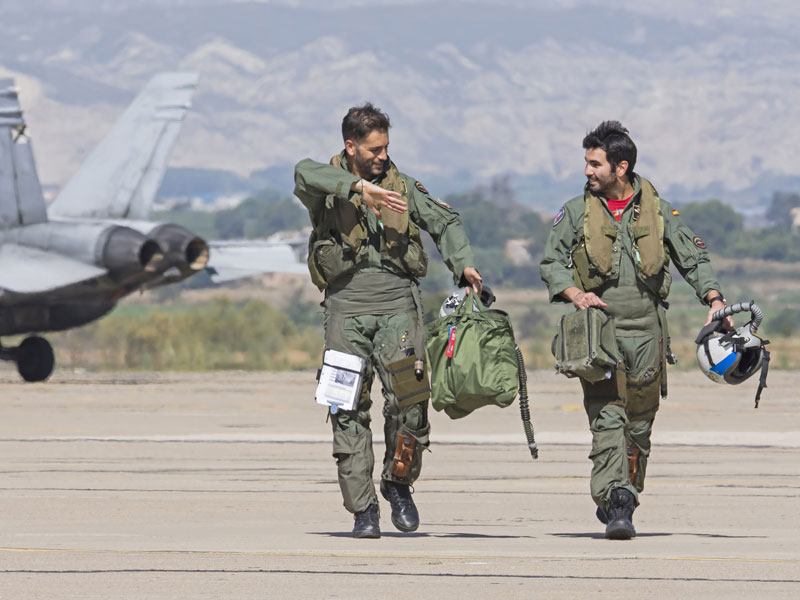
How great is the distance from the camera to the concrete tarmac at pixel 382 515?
7.72 metres

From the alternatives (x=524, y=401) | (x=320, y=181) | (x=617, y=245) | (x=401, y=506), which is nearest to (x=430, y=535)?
(x=401, y=506)

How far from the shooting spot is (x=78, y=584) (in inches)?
299

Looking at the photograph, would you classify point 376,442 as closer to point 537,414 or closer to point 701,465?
point 701,465

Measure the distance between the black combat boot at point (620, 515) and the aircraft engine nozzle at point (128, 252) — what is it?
20413 mm

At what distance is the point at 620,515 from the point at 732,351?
108 cm

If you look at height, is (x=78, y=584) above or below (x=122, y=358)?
above

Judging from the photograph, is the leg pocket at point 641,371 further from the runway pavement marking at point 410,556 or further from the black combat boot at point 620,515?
the runway pavement marking at point 410,556

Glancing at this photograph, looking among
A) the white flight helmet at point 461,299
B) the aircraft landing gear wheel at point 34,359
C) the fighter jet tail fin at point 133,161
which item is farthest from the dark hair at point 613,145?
the aircraft landing gear wheel at point 34,359

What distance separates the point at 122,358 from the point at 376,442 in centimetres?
2559

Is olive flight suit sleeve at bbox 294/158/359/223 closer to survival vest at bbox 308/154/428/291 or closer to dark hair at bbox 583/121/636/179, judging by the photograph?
survival vest at bbox 308/154/428/291

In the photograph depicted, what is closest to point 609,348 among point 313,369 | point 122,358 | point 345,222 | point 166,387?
point 345,222

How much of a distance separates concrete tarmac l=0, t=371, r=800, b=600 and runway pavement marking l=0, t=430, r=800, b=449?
0.13 ft

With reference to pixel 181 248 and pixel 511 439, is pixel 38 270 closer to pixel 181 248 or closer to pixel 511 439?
pixel 181 248

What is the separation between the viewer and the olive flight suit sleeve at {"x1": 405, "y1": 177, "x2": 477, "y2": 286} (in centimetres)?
974
